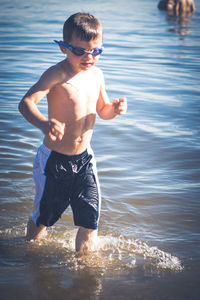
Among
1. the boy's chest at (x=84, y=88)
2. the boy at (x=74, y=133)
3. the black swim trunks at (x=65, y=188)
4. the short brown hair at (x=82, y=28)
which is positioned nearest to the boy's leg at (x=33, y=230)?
the boy at (x=74, y=133)

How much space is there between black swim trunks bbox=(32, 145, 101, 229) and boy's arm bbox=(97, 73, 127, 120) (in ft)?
1.36

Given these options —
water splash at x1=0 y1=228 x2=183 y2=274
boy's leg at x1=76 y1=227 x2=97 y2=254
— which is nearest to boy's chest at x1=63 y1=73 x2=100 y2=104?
boy's leg at x1=76 y1=227 x2=97 y2=254

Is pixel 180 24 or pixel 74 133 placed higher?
pixel 74 133

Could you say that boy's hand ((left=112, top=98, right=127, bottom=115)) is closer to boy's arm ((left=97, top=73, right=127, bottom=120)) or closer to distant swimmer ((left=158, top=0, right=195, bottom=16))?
boy's arm ((left=97, top=73, right=127, bottom=120))

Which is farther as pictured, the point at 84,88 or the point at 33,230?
the point at 33,230

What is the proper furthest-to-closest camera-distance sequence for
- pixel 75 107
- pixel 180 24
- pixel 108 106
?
pixel 180 24 → pixel 108 106 → pixel 75 107

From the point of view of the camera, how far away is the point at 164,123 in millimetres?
6609

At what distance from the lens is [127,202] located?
14.0ft

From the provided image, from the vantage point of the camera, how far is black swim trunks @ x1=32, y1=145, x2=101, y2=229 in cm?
312

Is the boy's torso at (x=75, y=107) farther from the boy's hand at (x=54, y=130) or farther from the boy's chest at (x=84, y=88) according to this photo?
the boy's hand at (x=54, y=130)

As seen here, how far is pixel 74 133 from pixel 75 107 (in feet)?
0.67

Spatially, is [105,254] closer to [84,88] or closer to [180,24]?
[84,88]

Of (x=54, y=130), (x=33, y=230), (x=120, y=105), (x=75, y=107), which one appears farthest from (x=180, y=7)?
(x=54, y=130)

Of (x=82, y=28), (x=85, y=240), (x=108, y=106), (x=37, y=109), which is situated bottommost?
(x=85, y=240)
